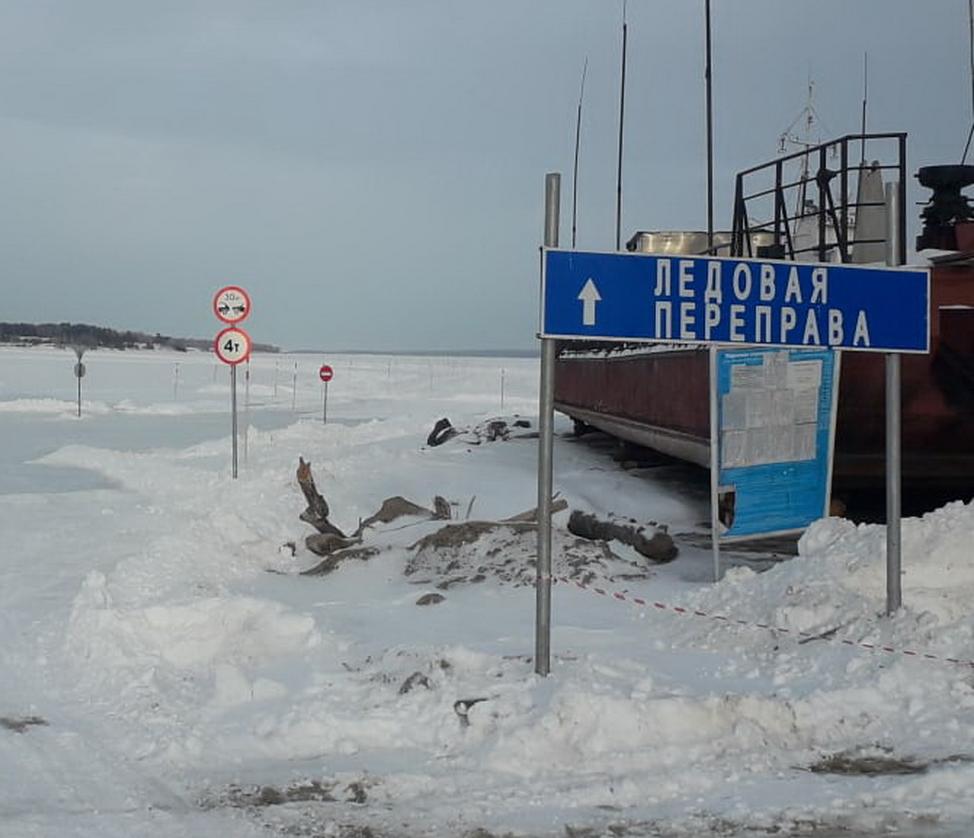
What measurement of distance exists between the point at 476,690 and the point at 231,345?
40.6 feet

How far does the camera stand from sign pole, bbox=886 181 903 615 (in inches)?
261

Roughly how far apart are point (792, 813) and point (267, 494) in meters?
11.4

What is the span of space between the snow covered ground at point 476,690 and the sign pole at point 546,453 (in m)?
0.22

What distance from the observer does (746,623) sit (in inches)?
275

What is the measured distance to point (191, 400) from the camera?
5275 centimetres

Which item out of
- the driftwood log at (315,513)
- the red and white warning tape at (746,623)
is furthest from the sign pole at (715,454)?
the driftwood log at (315,513)

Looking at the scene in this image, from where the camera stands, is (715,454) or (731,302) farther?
(715,454)

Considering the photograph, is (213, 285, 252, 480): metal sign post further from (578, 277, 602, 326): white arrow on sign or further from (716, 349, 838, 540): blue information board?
(578, 277, 602, 326): white arrow on sign

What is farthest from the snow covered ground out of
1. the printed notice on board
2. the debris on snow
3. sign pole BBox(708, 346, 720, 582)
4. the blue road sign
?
the blue road sign

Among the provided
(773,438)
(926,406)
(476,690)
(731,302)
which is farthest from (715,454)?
(476,690)

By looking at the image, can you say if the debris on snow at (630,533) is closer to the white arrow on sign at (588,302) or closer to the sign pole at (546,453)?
the sign pole at (546,453)

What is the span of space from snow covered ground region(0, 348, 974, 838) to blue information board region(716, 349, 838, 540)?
721 millimetres

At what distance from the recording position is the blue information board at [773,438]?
8.82 m

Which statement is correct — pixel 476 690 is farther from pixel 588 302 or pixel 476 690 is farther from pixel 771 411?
pixel 771 411
